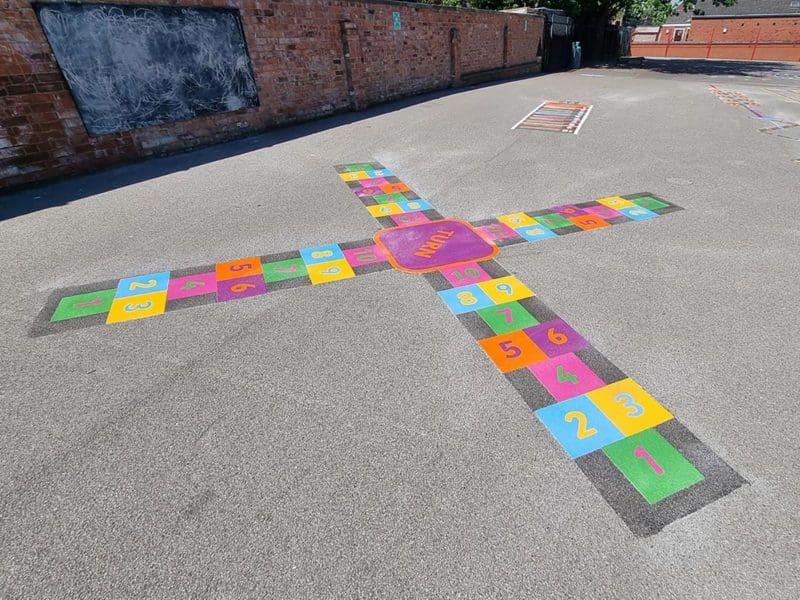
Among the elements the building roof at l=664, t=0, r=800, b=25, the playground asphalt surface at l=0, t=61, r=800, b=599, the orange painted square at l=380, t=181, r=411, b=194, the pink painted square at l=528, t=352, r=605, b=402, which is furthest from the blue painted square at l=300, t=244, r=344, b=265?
the building roof at l=664, t=0, r=800, b=25

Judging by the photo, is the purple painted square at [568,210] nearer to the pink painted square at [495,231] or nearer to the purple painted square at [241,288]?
the pink painted square at [495,231]

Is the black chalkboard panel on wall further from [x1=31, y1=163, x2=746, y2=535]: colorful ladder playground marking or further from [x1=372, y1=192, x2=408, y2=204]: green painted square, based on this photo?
[x1=372, y1=192, x2=408, y2=204]: green painted square

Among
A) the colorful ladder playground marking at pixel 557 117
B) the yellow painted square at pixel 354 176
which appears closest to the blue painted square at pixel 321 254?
the yellow painted square at pixel 354 176

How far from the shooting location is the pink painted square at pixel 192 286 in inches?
Answer: 190

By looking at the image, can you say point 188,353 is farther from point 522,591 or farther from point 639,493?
point 639,493

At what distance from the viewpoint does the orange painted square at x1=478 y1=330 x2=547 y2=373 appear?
3.76 m

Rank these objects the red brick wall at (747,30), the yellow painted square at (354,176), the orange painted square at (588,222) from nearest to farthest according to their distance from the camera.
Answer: the orange painted square at (588,222) → the yellow painted square at (354,176) → the red brick wall at (747,30)

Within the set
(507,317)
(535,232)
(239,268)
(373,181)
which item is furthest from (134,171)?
(507,317)

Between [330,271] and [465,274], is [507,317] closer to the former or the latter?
[465,274]

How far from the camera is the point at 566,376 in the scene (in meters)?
3.62

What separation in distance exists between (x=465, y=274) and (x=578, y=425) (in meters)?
2.47

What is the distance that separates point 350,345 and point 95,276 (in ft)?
12.4

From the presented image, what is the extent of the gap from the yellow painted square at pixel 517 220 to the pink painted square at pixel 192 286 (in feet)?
14.5

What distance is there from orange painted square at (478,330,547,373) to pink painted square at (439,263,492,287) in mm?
1082
